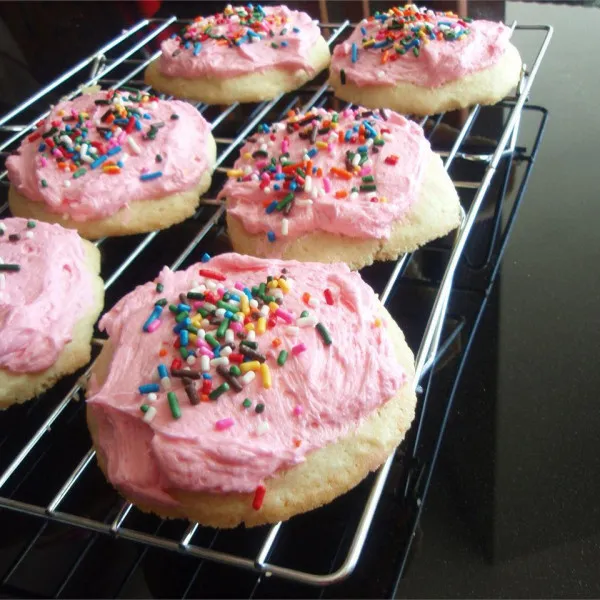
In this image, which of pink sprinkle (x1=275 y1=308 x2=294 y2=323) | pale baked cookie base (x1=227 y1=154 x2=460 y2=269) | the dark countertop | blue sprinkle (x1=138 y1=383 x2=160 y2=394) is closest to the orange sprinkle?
pale baked cookie base (x1=227 y1=154 x2=460 y2=269)

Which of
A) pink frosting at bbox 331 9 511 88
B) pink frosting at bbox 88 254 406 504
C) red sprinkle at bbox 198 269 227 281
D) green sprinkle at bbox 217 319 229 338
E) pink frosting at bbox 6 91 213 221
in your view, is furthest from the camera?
pink frosting at bbox 331 9 511 88

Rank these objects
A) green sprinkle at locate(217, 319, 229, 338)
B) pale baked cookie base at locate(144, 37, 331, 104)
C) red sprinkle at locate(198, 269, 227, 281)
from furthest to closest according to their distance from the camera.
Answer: pale baked cookie base at locate(144, 37, 331, 104)
red sprinkle at locate(198, 269, 227, 281)
green sprinkle at locate(217, 319, 229, 338)

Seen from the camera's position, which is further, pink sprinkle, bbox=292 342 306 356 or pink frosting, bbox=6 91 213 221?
pink frosting, bbox=6 91 213 221

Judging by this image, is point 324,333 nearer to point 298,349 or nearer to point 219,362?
point 298,349

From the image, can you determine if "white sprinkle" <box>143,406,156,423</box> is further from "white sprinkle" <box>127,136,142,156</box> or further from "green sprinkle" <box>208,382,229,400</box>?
"white sprinkle" <box>127,136,142,156</box>

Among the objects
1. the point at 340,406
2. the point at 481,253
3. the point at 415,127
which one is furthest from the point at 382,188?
the point at 340,406

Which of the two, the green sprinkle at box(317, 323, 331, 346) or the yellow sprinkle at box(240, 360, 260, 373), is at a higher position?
the yellow sprinkle at box(240, 360, 260, 373)

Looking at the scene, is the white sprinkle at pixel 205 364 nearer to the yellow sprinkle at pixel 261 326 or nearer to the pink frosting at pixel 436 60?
the yellow sprinkle at pixel 261 326

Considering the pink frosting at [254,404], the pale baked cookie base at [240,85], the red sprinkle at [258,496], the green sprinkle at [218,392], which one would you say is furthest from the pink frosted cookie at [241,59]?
the red sprinkle at [258,496]
